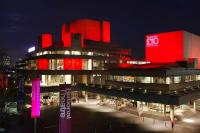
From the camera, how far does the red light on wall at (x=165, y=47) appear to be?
2886 inches

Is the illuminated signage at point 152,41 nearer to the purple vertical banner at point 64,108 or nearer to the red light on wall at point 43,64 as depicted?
the red light on wall at point 43,64

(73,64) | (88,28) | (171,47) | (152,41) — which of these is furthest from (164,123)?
(88,28)

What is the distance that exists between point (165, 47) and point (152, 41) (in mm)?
6663

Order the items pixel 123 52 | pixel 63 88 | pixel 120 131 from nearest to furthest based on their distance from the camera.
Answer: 1. pixel 63 88
2. pixel 120 131
3. pixel 123 52

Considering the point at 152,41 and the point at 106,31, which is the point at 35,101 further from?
the point at 106,31

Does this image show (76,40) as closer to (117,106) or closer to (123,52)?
(123,52)

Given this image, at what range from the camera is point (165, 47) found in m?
77.2

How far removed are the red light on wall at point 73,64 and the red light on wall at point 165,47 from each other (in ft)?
84.3

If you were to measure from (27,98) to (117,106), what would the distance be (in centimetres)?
2328

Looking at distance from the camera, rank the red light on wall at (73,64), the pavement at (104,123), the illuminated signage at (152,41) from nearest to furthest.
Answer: the pavement at (104,123), the illuminated signage at (152,41), the red light on wall at (73,64)

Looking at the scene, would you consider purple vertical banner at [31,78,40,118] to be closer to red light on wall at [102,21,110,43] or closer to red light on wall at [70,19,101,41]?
red light on wall at [70,19,101,41]

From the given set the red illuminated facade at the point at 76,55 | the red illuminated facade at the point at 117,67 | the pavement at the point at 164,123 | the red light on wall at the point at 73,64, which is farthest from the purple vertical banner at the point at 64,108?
the red light on wall at the point at 73,64

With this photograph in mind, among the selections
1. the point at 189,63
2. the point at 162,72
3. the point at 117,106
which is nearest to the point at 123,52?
the point at 189,63

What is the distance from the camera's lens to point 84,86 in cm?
6919
